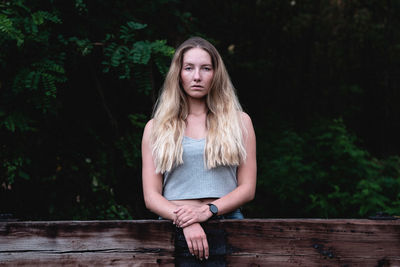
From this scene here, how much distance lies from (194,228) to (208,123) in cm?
75

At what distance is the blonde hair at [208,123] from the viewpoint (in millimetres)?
2336

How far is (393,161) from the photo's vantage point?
7.21m

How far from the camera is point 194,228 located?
200 cm

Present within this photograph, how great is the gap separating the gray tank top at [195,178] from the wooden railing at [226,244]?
0.37 meters

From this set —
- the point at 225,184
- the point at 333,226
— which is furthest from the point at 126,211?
the point at 333,226

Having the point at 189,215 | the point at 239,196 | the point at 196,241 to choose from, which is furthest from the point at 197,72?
the point at 196,241

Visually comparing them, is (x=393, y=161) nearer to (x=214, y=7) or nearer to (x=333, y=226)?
(x=214, y=7)

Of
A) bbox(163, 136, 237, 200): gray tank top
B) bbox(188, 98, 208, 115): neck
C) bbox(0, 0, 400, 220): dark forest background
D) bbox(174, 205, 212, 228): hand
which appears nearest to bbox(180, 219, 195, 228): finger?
bbox(174, 205, 212, 228): hand

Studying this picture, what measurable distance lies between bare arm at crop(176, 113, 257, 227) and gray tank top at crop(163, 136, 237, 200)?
0.34 feet

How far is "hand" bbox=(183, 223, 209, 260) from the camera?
6.48 feet

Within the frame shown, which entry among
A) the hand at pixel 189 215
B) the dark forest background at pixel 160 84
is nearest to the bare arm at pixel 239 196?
the hand at pixel 189 215

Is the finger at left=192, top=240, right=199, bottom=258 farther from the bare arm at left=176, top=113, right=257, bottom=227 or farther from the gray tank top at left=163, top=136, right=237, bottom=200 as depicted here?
the gray tank top at left=163, top=136, right=237, bottom=200

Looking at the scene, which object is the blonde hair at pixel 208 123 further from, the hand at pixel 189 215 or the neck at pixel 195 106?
the hand at pixel 189 215

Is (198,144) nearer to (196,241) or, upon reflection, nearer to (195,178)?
(195,178)
